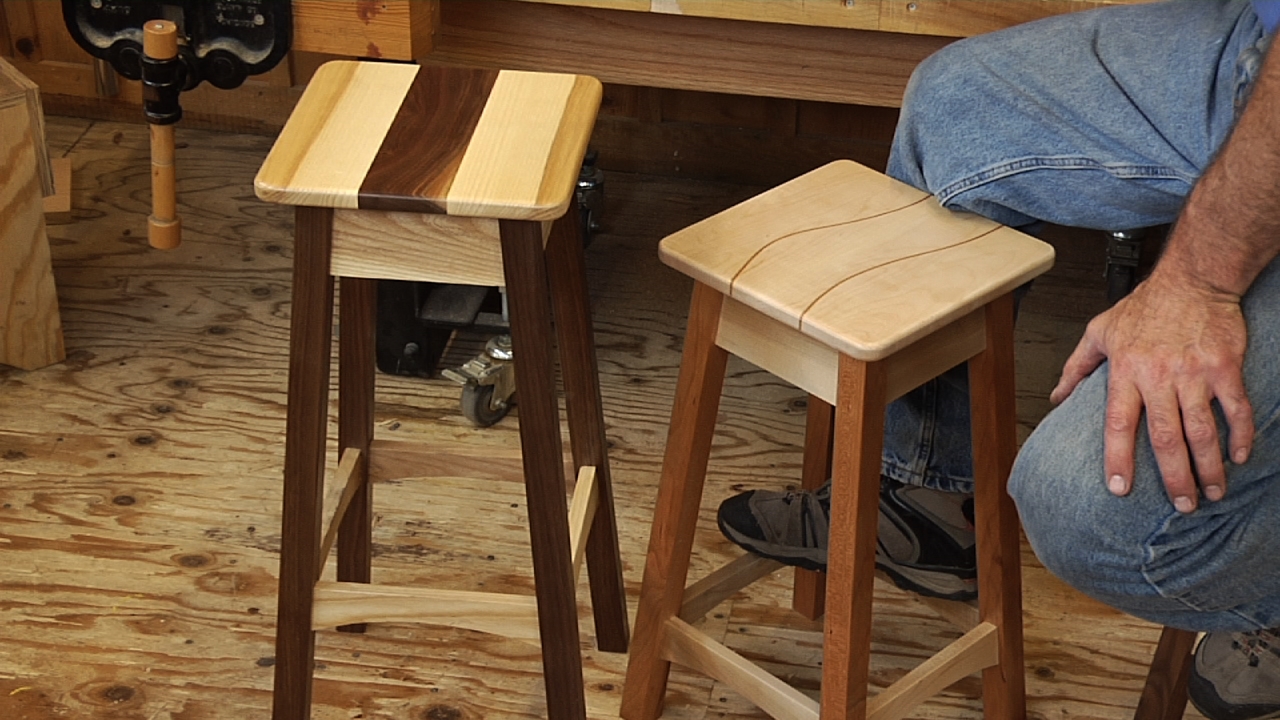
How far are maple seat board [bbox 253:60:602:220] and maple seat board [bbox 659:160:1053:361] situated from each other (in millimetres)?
146

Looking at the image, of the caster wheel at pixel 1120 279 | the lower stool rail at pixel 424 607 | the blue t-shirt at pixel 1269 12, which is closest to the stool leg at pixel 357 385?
the lower stool rail at pixel 424 607

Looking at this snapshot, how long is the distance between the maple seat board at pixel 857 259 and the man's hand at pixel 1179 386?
119 millimetres

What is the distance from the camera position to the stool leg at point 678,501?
4.31 ft

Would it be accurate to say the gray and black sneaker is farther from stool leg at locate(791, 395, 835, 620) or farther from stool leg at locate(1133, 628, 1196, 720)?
stool leg at locate(1133, 628, 1196, 720)

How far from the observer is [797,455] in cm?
197

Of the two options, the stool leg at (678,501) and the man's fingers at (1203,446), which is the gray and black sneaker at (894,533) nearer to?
the stool leg at (678,501)

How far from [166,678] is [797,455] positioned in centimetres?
86

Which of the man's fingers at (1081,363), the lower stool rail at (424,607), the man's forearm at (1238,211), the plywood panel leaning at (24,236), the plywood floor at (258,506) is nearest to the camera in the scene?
the man's forearm at (1238,211)

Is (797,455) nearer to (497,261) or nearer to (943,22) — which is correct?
(943,22)

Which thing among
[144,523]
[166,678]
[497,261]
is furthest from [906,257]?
[144,523]

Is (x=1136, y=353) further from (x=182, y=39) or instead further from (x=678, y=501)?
(x=182, y=39)

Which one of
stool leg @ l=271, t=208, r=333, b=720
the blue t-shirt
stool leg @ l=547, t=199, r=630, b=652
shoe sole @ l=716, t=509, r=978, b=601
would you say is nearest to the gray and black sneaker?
shoe sole @ l=716, t=509, r=978, b=601

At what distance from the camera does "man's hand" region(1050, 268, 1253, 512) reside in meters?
1.13

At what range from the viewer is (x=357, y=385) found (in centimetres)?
149
